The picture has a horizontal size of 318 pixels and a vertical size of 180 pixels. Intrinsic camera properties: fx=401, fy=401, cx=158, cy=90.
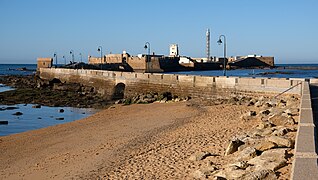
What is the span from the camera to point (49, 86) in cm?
4428

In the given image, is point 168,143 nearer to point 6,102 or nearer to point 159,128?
point 159,128

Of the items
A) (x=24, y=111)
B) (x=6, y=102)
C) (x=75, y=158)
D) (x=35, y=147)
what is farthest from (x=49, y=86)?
(x=75, y=158)

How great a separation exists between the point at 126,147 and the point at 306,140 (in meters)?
6.13

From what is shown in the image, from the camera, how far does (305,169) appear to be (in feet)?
14.9

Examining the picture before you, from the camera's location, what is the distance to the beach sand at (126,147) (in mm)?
8773

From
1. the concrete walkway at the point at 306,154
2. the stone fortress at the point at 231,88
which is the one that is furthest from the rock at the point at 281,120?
the concrete walkway at the point at 306,154

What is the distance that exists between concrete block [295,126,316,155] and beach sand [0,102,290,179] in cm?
47

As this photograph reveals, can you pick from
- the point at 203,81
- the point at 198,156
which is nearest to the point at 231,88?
the point at 203,81

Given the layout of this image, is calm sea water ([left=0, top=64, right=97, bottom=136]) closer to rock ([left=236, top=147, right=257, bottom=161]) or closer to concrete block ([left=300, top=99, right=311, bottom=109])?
concrete block ([left=300, top=99, right=311, bottom=109])

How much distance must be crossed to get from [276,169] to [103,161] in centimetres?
504

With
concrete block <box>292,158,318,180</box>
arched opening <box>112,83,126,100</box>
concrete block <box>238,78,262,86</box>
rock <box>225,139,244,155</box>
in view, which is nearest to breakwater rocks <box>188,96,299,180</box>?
rock <box>225,139,244,155</box>

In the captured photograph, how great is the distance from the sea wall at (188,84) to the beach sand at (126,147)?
8.44 ft

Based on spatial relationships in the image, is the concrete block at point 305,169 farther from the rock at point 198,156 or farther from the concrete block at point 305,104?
the concrete block at point 305,104

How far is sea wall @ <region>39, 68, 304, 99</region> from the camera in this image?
19.3m
